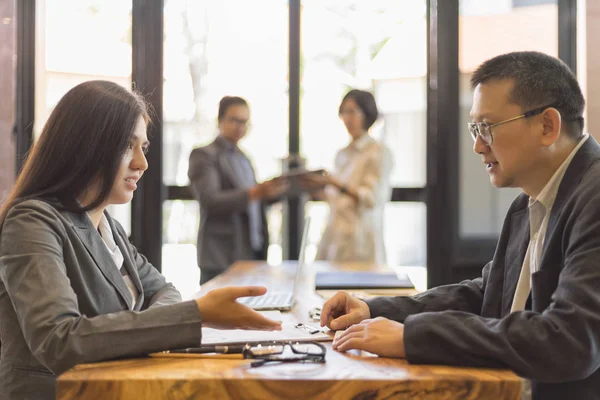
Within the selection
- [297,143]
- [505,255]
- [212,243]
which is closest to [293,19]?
[297,143]

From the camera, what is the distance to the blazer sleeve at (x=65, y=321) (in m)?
1.13

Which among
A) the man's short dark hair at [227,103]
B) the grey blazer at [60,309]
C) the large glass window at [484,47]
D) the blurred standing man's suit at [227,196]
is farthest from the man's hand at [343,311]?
the large glass window at [484,47]

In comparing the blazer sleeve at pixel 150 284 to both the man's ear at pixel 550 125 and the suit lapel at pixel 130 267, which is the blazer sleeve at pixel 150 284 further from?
the man's ear at pixel 550 125

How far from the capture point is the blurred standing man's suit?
3758mm

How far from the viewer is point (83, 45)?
4758mm

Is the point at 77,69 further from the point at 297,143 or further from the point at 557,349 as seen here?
the point at 557,349

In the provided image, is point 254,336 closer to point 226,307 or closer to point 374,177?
point 226,307

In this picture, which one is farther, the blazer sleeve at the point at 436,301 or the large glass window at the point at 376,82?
the large glass window at the point at 376,82

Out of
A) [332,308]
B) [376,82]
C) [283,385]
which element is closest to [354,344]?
[283,385]

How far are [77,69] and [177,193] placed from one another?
1156mm

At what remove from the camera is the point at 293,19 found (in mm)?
5059

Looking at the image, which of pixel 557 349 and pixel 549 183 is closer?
pixel 557 349

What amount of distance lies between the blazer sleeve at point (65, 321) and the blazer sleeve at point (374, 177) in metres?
2.71

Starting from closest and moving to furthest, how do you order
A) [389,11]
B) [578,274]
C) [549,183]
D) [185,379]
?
[185,379] → [578,274] → [549,183] → [389,11]
